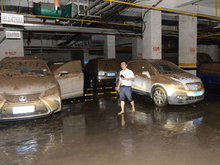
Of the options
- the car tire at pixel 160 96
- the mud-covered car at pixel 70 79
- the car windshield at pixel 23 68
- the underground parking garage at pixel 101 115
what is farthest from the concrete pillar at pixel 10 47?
the car tire at pixel 160 96

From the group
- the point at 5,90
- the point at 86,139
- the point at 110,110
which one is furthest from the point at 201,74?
the point at 5,90

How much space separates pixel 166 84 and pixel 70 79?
3.26 meters

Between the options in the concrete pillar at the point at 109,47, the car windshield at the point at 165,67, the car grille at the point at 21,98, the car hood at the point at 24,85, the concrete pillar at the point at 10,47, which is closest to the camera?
the car grille at the point at 21,98

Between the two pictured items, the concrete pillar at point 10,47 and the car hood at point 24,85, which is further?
the concrete pillar at point 10,47

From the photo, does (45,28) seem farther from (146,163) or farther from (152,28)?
(146,163)

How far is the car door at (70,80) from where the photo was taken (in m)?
6.41

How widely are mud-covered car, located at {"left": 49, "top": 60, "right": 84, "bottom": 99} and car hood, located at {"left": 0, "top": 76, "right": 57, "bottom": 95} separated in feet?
2.62

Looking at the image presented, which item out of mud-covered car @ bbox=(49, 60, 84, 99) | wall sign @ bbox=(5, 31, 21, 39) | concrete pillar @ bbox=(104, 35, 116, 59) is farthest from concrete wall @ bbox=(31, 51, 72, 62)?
mud-covered car @ bbox=(49, 60, 84, 99)

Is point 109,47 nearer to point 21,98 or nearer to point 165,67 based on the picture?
point 165,67

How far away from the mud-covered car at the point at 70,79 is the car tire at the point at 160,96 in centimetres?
272

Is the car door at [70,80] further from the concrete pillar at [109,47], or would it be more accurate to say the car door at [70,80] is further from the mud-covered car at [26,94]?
the concrete pillar at [109,47]

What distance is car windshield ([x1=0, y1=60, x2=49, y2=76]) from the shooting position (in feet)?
19.3

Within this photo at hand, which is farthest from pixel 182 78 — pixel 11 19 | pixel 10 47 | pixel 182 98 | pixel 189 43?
pixel 10 47

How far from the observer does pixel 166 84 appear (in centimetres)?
629
